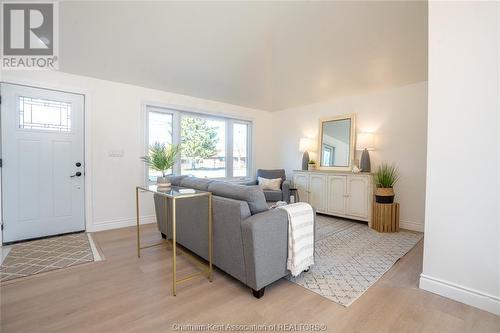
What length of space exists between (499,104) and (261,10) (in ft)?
7.16

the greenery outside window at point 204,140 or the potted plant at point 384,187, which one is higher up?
the greenery outside window at point 204,140

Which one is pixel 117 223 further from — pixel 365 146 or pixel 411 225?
pixel 411 225

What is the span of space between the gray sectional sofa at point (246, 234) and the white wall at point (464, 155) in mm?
1233

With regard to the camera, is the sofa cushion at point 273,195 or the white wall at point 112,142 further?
the sofa cushion at point 273,195

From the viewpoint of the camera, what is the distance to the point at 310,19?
8.44 feet

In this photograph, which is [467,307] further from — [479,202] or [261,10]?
[261,10]

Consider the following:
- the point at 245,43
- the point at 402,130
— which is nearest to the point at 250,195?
the point at 245,43

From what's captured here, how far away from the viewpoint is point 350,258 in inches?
99.7

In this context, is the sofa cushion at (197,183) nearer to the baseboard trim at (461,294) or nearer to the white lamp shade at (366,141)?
the baseboard trim at (461,294)

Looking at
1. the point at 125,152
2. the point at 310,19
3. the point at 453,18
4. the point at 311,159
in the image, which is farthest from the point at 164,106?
the point at 453,18

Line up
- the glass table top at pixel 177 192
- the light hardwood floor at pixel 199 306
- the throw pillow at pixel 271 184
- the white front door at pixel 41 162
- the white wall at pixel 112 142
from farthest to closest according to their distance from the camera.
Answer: the throw pillow at pixel 271 184 → the white wall at pixel 112 142 → the white front door at pixel 41 162 → the glass table top at pixel 177 192 → the light hardwood floor at pixel 199 306

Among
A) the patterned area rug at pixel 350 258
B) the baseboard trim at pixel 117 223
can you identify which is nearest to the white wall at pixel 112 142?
the baseboard trim at pixel 117 223

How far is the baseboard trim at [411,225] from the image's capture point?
355 cm

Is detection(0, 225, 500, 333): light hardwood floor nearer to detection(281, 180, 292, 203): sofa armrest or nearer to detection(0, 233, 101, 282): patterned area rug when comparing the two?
detection(0, 233, 101, 282): patterned area rug
